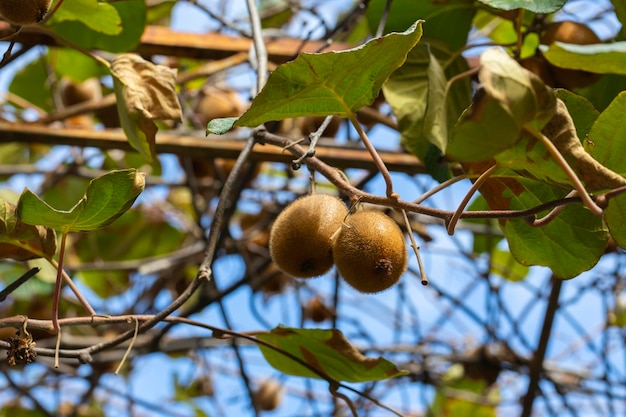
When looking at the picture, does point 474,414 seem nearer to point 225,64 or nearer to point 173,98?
point 225,64

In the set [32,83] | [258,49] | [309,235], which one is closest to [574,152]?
[309,235]

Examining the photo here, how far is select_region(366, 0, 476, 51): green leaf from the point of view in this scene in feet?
4.08

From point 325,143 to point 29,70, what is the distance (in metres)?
0.89

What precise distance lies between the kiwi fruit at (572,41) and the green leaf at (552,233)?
0.38 meters

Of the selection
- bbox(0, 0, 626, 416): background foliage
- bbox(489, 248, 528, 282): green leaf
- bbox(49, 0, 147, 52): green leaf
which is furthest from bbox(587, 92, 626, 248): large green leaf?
bbox(489, 248, 528, 282): green leaf

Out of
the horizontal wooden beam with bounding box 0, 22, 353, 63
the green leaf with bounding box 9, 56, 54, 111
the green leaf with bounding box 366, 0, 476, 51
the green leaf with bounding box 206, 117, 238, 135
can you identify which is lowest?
the green leaf with bounding box 206, 117, 238, 135

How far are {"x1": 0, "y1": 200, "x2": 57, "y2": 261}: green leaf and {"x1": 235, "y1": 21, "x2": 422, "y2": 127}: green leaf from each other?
0.82ft

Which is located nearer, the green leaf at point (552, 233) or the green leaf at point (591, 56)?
the green leaf at point (591, 56)

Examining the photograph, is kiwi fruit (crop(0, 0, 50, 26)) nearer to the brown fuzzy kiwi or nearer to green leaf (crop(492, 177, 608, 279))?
the brown fuzzy kiwi

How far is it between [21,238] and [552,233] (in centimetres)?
56

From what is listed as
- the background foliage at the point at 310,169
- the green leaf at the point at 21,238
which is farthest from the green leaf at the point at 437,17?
the green leaf at the point at 21,238

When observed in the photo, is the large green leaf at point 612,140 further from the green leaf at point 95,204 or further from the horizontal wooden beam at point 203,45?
the horizontal wooden beam at point 203,45

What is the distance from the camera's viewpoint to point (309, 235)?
2.53 ft

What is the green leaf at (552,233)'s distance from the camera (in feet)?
2.61
